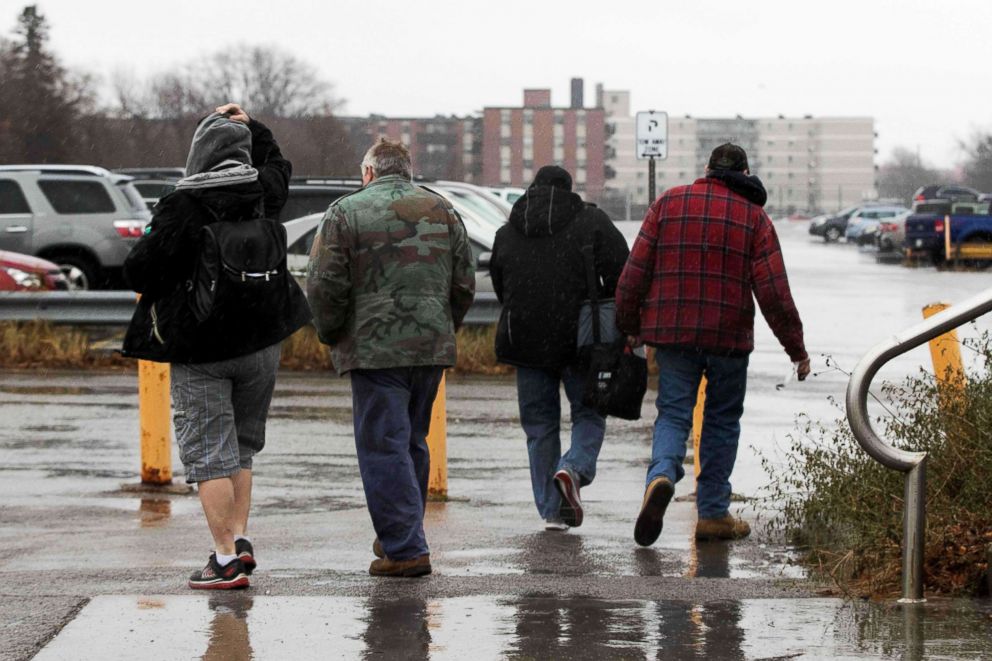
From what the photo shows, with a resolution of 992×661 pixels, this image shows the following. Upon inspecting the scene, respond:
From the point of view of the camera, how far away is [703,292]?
712 cm

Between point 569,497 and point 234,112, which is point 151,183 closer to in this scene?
point 569,497

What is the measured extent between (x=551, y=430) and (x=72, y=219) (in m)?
14.6

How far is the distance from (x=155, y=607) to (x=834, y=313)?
19.8 meters

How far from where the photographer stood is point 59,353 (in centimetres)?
1541

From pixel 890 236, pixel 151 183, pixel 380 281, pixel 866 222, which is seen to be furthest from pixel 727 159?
pixel 866 222

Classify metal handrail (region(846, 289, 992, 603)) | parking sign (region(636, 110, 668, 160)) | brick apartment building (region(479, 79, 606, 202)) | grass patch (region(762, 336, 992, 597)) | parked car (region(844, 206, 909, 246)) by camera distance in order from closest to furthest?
metal handrail (region(846, 289, 992, 603)) → grass patch (region(762, 336, 992, 597)) → parking sign (region(636, 110, 668, 160)) → parked car (region(844, 206, 909, 246)) → brick apartment building (region(479, 79, 606, 202))

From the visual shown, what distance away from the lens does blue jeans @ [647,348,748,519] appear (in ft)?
23.6

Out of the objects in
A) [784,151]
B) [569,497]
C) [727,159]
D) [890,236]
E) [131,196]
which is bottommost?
[569,497]

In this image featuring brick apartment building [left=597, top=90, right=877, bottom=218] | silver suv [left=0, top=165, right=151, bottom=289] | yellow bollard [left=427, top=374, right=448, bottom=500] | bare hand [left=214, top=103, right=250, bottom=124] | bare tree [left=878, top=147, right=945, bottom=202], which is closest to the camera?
bare hand [left=214, top=103, right=250, bottom=124]

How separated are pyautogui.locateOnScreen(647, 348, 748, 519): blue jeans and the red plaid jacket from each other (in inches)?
4.5

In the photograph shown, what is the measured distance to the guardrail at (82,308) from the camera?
15.3 metres

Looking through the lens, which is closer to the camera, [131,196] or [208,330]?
[208,330]

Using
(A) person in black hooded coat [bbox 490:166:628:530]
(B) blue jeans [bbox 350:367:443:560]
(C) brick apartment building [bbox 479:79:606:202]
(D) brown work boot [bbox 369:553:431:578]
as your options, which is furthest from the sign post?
(C) brick apartment building [bbox 479:79:606:202]

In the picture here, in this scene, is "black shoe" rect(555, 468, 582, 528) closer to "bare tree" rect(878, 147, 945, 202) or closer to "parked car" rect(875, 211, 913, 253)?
"parked car" rect(875, 211, 913, 253)
